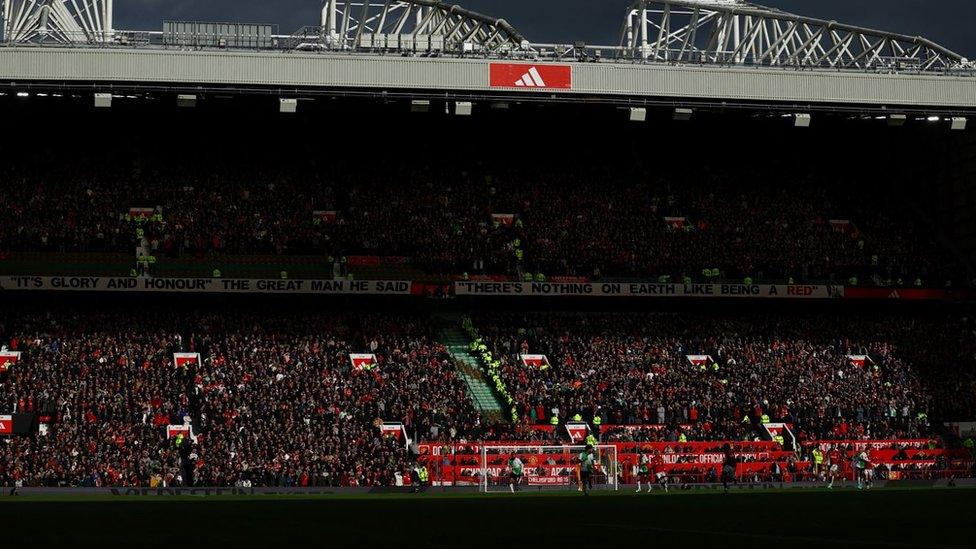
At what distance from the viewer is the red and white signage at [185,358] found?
52.4 m

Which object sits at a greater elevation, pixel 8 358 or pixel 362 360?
pixel 8 358

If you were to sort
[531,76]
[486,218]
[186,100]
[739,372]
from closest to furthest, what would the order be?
[186,100]
[531,76]
[739,372]
[486,218]

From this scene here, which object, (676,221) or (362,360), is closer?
(362,360)

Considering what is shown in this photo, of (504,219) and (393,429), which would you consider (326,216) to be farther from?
(393,429)

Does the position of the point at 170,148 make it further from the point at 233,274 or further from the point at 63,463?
the point at 63,463

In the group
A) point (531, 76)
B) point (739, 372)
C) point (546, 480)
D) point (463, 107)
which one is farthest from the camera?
point (463, 107)

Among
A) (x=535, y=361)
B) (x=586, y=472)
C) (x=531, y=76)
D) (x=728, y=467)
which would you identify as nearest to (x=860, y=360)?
(x=535, y=361)

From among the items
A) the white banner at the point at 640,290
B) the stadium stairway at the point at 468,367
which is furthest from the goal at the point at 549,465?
the white banner at the point at 640,290

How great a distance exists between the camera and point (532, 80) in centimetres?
5584

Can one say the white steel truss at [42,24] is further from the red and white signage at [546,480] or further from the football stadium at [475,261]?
the red and white signage at [546,480]

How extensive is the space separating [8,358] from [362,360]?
14128mm

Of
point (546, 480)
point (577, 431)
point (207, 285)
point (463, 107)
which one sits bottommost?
point (546, 480)

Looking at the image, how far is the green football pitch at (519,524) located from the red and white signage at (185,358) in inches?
850

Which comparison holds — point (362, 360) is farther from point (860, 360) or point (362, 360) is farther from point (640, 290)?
point (860, 360)
